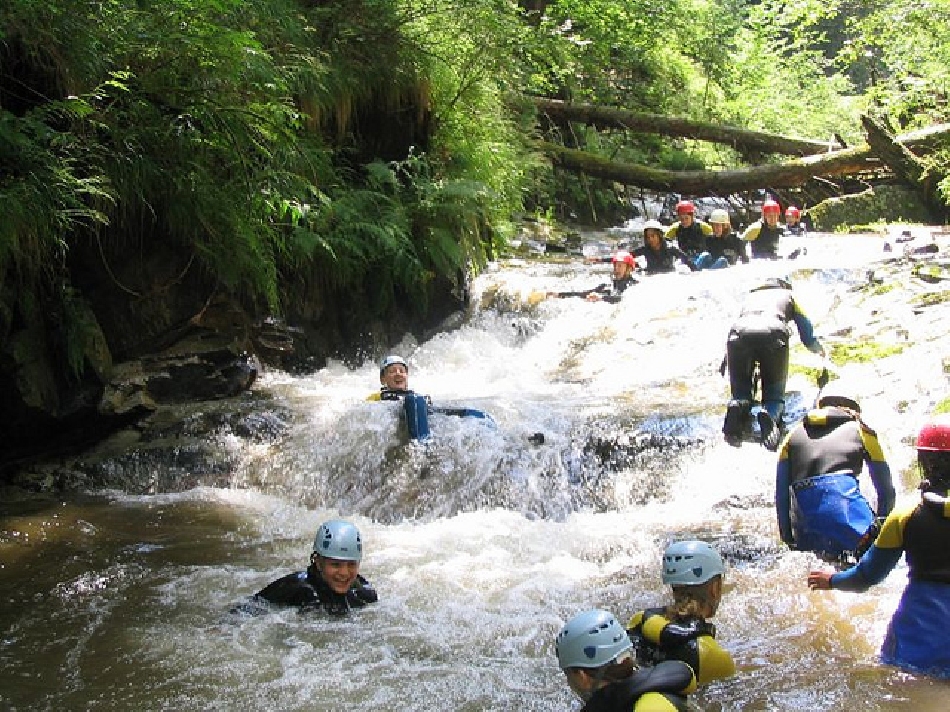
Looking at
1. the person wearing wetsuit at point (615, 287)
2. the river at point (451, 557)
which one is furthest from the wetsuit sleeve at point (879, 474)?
the person wearing wetsuit at point (615, 287)

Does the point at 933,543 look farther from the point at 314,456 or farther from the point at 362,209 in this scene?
the point at 362,209

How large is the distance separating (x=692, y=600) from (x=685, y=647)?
0.23 m

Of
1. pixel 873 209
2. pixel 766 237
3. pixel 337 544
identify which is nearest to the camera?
pixel 337 544

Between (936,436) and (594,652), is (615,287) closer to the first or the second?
(936,436)

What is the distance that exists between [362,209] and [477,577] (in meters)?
6.44

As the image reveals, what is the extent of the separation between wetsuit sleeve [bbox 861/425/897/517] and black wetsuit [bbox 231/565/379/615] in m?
2.72

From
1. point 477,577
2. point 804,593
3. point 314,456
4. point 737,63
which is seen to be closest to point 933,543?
point 804,593

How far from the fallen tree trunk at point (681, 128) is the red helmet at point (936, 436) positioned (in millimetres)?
14764

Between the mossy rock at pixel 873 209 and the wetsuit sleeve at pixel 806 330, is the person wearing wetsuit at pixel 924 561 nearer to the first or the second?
the wetsuit sleeve at pixel 806 330

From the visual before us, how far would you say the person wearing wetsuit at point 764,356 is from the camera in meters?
7.24

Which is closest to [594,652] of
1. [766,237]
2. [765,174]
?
[766,237]

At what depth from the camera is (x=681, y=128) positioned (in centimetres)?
1883

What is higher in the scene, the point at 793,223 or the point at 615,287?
the point at 793,223

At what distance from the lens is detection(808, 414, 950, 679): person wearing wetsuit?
11.9ft
